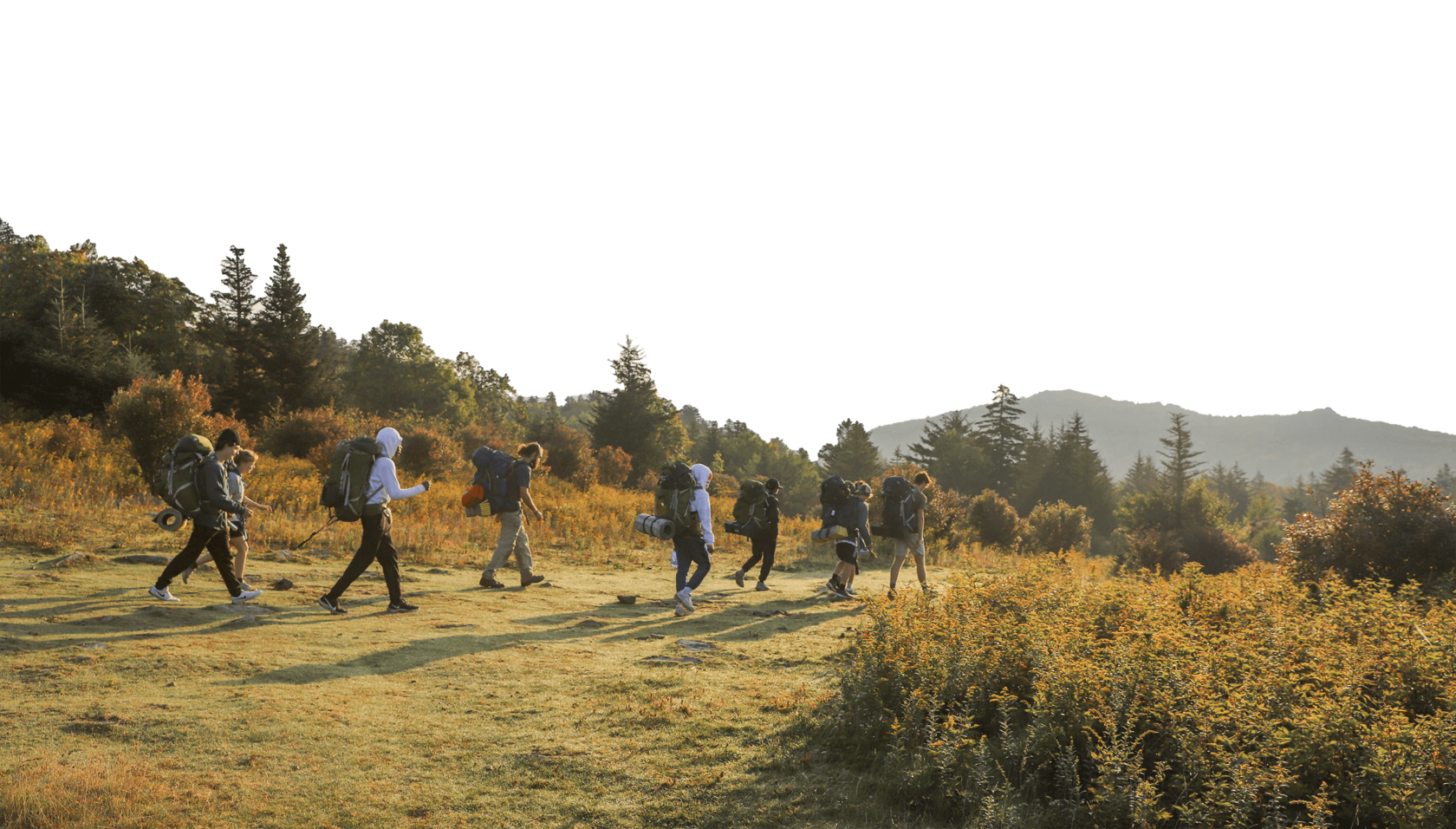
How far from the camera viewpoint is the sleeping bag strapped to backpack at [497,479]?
11820 mm

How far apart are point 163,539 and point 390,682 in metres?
8.96

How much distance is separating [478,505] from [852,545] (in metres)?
6.60

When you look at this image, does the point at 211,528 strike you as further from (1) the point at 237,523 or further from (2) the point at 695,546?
(2) the point at 695,546

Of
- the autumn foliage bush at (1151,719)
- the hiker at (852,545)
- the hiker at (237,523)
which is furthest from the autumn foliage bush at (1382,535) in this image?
the hiker at (237,523)

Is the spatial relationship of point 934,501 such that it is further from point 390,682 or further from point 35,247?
point 35,247

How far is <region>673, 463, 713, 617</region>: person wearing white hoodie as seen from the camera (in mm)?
11062

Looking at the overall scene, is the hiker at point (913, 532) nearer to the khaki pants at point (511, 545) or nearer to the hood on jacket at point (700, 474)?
the hood on jacket at point (700, 474)

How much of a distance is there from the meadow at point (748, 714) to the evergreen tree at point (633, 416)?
34240mm

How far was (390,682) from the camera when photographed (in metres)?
6.79

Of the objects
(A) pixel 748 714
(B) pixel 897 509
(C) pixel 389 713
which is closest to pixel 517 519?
(C) pixel 389 713

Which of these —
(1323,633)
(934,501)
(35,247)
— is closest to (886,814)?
(1323,633)

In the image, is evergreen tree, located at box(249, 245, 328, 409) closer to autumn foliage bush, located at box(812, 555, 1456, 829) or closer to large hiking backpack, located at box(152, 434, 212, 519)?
large hiking backpack, located at box(152, 434, 212, 519)

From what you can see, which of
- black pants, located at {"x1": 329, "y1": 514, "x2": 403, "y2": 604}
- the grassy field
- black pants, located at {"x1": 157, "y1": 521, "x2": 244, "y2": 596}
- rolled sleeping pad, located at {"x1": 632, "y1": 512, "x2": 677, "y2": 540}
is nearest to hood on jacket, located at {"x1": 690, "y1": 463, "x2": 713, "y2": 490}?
rolled sleeping pad, located at {"x1": 632, "y1": 512, "x2": 677, "y2": 540}

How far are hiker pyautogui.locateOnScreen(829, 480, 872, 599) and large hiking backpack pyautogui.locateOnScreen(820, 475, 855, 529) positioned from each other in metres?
0.06
